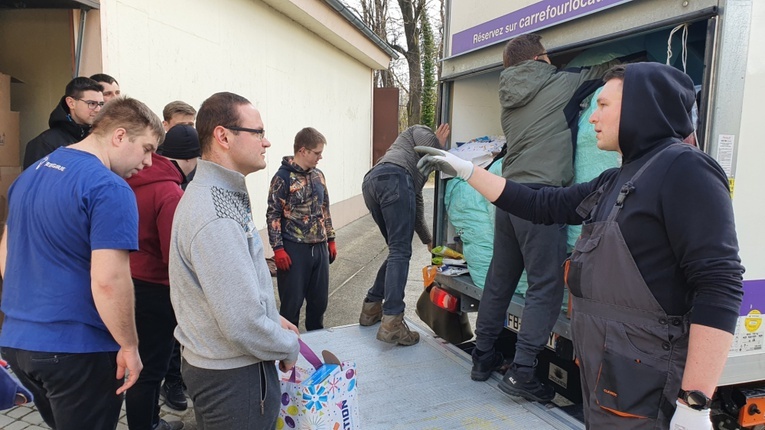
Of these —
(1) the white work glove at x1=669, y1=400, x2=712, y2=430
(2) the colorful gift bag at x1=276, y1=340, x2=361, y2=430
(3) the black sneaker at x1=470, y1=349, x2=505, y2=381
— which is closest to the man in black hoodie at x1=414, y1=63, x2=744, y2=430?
(1) the white work glove at x1=669, y1=400, x2=712, y2=430

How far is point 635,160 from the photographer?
1.70 m

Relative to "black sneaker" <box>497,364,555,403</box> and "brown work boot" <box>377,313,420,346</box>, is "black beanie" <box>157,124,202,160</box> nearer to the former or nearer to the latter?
"brown work boot" <box>377,313,420,346</box>

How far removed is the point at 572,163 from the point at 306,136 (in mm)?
1941

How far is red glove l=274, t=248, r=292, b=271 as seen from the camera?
396 centimetres

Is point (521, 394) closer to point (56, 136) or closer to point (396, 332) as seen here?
point (396, 332)

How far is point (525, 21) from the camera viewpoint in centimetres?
329

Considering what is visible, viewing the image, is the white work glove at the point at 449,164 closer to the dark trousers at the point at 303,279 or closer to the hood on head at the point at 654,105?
the hood on head at the point at 654,105

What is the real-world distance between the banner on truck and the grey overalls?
1.54 meters

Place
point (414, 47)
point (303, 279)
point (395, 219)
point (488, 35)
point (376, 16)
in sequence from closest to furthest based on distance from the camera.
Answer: point (488, 35), point (395, 219), point (303, 279), point (414, 47), point (376, 16)

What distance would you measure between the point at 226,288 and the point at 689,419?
139 cm

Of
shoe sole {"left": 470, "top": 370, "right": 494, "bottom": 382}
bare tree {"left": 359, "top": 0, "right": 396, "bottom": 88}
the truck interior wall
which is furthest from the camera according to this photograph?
bare tree {"left": 359, "top": 0, "right": 396, "bottom": 88}

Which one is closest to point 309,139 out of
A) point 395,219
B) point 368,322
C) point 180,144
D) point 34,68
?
point 395,219

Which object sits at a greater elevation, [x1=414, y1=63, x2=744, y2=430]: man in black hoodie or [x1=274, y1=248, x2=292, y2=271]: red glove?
[x1=414, y1=63, x2=744, y2=430]: man in black hoodie

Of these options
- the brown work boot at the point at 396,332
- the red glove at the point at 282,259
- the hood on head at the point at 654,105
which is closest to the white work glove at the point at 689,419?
the hood on head at the point at 654,105
